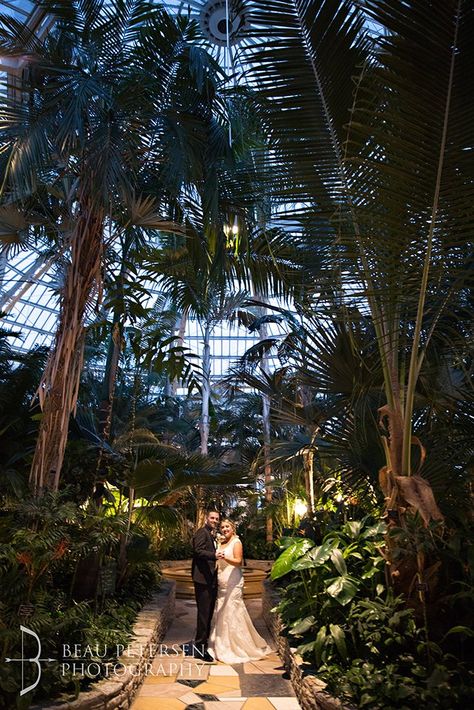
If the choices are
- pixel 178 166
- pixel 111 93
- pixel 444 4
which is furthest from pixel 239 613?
pixel 444 4

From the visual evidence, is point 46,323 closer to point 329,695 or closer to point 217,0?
point 217,0

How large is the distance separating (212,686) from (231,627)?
4.04 feet

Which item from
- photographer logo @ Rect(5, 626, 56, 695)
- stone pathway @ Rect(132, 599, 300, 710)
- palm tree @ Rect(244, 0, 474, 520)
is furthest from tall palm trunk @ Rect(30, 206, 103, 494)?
palm tree @ Rect(244, 0, 474, 520)

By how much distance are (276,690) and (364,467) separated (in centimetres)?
207

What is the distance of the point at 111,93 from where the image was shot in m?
4.62

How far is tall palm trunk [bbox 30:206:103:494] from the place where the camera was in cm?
412

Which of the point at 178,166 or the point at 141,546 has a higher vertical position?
the point at 178,166

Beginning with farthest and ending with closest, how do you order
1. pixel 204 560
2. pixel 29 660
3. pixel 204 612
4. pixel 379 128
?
pixel 204 560 → pixel 204 612 → pixel 29 660 → pixel 379 128

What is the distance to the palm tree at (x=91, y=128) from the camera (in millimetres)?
4152

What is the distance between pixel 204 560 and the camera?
6.20 metres

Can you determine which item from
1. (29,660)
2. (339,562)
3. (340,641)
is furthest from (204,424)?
(29,660)

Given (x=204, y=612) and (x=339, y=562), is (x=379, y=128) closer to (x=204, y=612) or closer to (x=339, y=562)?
(x=339, y=562)

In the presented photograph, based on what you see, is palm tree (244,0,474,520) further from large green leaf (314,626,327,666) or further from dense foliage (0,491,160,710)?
dense foliage (0,491,160,710)

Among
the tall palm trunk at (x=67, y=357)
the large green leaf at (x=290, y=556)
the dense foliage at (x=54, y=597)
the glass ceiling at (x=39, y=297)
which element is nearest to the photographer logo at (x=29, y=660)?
the dense foliage at (x=54, y=597)
